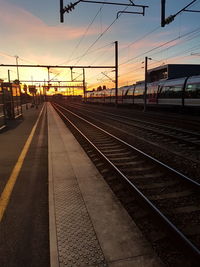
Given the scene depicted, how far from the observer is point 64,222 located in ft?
12.5

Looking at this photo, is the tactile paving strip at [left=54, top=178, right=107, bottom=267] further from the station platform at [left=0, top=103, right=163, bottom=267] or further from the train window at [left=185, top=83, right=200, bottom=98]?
the train window at [left=185, top=83, right=200, bottom=98]

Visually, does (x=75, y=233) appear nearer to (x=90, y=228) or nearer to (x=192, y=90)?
(x=90, y=228)

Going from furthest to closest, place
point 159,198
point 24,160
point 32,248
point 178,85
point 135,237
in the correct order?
point 178,85 < point 24,160 < point 159,198 < point 135,237 < point 32,248

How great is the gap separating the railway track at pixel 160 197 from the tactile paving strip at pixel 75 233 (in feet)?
2.84

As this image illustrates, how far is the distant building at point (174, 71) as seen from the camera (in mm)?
51625

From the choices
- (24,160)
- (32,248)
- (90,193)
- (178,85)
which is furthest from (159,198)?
(178,85)

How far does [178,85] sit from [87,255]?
2299 cm

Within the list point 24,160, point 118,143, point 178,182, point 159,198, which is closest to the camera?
point 159,198

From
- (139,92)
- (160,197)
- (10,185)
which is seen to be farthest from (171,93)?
(10,185)

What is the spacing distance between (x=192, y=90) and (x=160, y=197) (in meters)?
18.6

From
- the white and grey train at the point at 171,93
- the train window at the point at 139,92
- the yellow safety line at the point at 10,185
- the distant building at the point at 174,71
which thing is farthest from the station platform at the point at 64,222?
the distant building at the point at 174,71

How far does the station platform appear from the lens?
117 inches

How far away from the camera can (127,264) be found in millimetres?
2824

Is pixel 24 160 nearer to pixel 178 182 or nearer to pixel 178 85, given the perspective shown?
pixel 178 182
